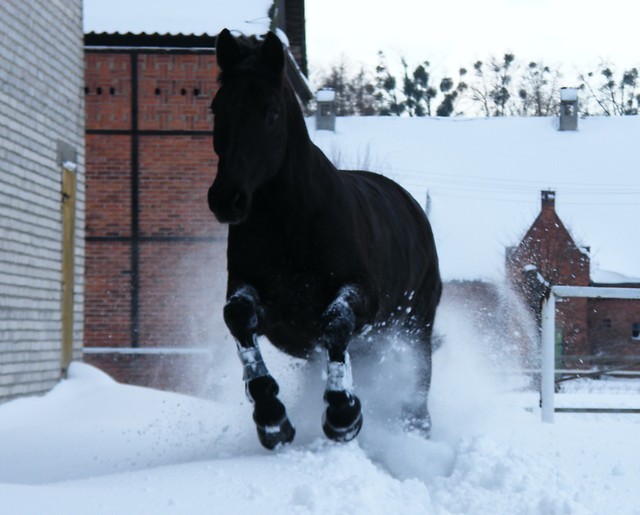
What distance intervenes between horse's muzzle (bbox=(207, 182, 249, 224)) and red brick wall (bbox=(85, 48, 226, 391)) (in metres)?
11.4

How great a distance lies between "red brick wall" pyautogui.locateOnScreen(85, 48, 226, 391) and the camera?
16.3 m

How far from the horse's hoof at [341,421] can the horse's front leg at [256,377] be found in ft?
0.59

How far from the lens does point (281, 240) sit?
5.58 meters

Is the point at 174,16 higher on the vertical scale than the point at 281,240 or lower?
higher

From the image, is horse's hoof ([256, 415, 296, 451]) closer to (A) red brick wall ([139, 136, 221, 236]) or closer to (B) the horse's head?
(B) the horse's head

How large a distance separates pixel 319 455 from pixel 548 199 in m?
30.8

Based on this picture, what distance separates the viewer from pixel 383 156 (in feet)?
119

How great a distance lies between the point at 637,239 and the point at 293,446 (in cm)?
3153

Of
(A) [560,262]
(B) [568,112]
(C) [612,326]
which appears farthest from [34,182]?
(B) [568,112]

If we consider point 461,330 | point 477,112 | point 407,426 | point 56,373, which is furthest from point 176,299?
point 477,112

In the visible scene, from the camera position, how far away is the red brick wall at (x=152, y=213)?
1627cm

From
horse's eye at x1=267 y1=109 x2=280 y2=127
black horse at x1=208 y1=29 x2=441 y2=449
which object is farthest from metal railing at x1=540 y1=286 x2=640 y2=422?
horse's eye at x1=267 y1=109 x2=280 y2=127

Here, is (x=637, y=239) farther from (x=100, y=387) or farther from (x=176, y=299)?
(x=100, y=387)

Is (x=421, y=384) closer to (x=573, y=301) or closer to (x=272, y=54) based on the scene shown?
(x=272, y=54)
